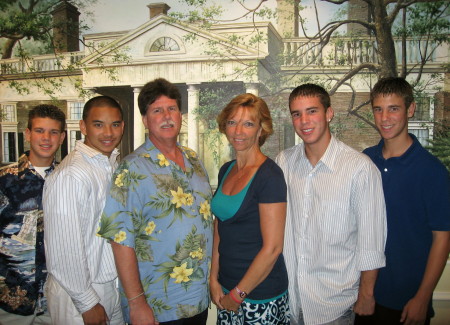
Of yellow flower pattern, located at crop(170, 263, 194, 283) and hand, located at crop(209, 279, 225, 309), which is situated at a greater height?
yellow flower pattern, located at crop(170, 263, 194, 283)

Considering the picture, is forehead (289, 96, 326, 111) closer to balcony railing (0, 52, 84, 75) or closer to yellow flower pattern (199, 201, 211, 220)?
yellow flower pattern (199, 201, 211, 220)

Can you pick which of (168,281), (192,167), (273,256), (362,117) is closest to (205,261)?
(168,281)

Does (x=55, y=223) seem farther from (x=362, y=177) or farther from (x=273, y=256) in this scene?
(x=362, y=177)

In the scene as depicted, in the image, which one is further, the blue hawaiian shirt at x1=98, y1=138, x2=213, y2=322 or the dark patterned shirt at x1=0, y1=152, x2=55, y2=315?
the dark patterned shirt at x1=0, y1=152, x2=55, y2=315

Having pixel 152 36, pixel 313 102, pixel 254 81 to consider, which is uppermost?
pixel 152 36

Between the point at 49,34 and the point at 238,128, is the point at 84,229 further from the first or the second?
the point at 49,34

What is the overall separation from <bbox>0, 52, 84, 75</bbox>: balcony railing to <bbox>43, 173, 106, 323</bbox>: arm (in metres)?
1.57

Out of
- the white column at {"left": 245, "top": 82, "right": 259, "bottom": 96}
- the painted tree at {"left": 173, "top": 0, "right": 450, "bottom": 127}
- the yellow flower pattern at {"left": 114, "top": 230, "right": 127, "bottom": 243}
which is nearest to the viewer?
the yellow flower pattern at {"left": 114, "top": 230, "right": 127, "bottom": 243}

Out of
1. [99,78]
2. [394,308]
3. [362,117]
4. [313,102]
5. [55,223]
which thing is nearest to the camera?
[55,223]

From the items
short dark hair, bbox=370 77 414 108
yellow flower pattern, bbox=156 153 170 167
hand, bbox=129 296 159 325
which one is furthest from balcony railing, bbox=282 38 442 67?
hand, bbox=129 296 159 325

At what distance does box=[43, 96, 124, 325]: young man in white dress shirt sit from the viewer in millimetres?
1359

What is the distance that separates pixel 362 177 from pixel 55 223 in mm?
1426

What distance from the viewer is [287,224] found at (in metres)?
1.59

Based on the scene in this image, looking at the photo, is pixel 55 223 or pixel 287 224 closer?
pixel 55 223
